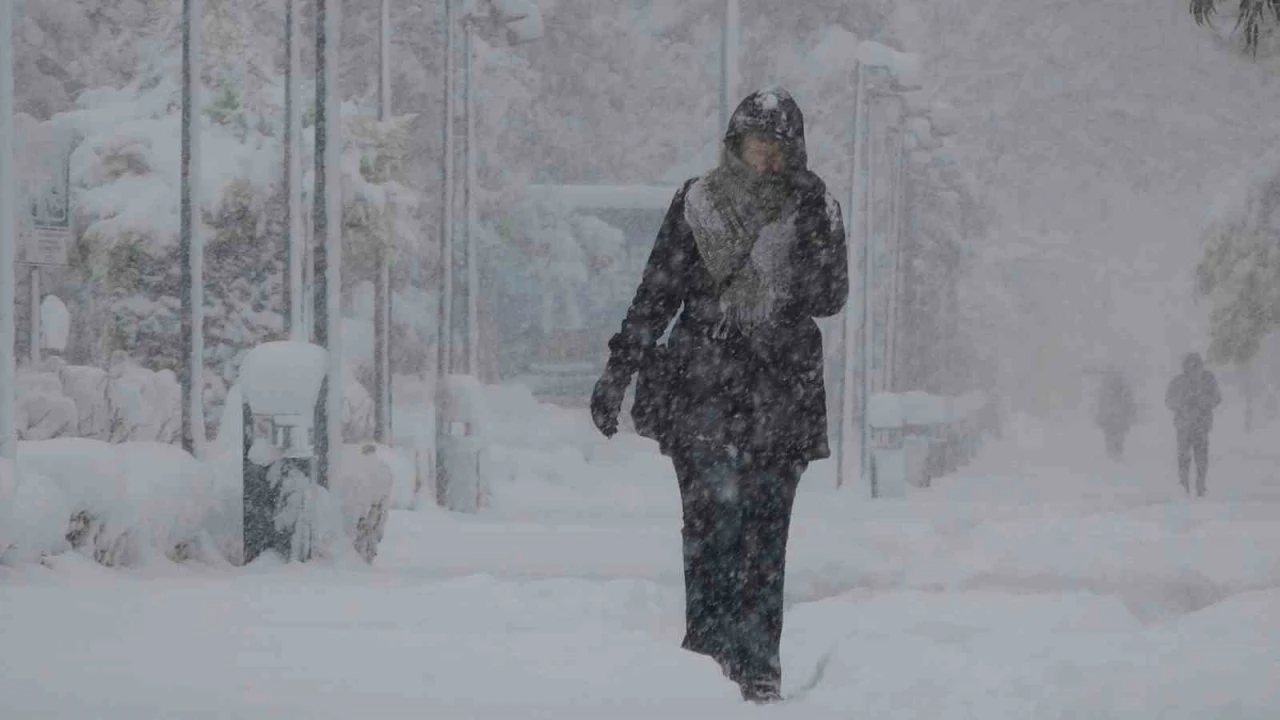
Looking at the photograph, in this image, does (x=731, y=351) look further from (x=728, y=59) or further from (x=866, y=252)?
(x=866, y=252)

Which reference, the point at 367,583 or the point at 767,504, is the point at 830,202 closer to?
the point at 767,504

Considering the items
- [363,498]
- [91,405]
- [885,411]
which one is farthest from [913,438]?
[363,498]

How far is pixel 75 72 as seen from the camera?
37.6 m

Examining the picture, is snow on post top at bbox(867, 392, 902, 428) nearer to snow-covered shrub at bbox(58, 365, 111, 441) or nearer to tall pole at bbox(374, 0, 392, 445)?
tall pole at bbox(374, 0, 392, 445)

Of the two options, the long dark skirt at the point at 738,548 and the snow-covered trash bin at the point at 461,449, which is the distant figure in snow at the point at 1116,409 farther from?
the long dark skirt at the point at 738,548

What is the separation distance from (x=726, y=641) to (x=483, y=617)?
1.49 metres

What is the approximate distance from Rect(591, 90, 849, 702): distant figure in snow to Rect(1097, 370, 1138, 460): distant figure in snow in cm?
3222

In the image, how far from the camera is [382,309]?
25.9 metres

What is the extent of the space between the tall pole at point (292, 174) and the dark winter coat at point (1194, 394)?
400 inches

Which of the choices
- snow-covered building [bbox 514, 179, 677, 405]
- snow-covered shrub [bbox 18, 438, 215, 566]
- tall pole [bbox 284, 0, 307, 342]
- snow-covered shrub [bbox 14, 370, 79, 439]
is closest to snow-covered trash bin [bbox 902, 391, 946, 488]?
tall pole [bbox 284, 0, 307, 342]

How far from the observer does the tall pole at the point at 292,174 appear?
68.0 ft

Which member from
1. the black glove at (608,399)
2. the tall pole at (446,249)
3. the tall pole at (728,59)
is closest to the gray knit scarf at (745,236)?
the black glove at (608,399)

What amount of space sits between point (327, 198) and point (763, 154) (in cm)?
862

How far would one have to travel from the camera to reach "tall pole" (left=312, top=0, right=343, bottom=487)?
45.9ft
